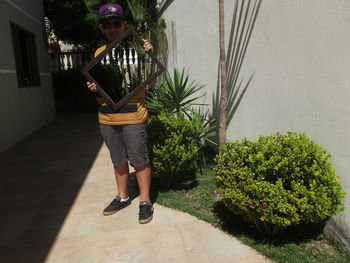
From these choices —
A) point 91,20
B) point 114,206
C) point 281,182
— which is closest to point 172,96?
point 114,206

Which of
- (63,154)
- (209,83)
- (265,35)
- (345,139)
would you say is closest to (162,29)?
(209,83)

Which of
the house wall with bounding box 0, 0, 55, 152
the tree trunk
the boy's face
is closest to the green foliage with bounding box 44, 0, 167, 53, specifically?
the house wall with bounding box 0, 0, 55, 152

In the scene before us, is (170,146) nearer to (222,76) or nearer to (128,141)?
(128,141)

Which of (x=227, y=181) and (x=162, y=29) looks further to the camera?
(x=162, y=29)

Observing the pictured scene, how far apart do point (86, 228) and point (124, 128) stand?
1.05 m

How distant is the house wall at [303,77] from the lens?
209cm

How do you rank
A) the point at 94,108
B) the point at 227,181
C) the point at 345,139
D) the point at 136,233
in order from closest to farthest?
the point at 345,139
the point at 227,181
the point at 136,233
the point at 94,108

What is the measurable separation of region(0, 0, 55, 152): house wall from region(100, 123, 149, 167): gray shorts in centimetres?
378

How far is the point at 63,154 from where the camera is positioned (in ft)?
18.1

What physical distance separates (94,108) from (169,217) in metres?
9.64

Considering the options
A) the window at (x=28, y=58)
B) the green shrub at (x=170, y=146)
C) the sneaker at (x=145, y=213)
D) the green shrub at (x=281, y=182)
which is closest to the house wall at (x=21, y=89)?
the window at (x=28, y=58)

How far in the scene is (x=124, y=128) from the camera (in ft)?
9.28

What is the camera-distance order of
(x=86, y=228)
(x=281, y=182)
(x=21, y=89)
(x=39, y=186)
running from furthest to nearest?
(x=21, y=89) < (x=39, y=186) < (x=86, y=228) < (x=281, y=182)

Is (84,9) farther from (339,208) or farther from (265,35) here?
(339,208)
